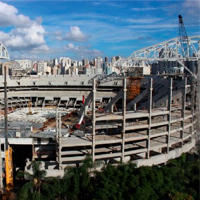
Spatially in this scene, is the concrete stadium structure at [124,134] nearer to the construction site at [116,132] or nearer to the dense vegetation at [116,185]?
the construction site at [116,132]

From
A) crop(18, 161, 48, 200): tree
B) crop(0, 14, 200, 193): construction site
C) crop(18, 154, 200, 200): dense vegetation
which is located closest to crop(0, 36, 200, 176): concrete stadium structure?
crop(0, 14, 200, 193): construction site

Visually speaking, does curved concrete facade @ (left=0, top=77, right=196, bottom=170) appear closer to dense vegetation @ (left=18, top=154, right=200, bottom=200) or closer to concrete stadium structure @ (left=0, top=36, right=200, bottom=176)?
concrete stadium structure @ (left=0, top=36, right=200, bottom=176)

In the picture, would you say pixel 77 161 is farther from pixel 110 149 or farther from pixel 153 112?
pixel 153 112

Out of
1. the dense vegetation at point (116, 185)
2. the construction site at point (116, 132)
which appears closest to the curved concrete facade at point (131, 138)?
the construction site at point (116, 132)

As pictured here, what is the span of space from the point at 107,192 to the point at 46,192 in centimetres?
543

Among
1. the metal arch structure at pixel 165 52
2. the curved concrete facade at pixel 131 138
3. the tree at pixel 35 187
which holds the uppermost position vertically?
the metal arch structure at pixel 165 52

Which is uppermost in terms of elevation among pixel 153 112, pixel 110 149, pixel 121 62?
pixel 121 62

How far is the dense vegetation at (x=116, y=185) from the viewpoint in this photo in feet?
55.8

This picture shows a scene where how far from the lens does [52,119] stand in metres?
38.7

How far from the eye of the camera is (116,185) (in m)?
17.7

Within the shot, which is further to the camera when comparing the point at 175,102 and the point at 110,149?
the point at 175,102

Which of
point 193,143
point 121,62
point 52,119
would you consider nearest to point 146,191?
point 193,143

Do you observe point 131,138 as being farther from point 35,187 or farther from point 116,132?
point 35,187

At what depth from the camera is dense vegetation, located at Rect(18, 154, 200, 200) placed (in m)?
17.0
